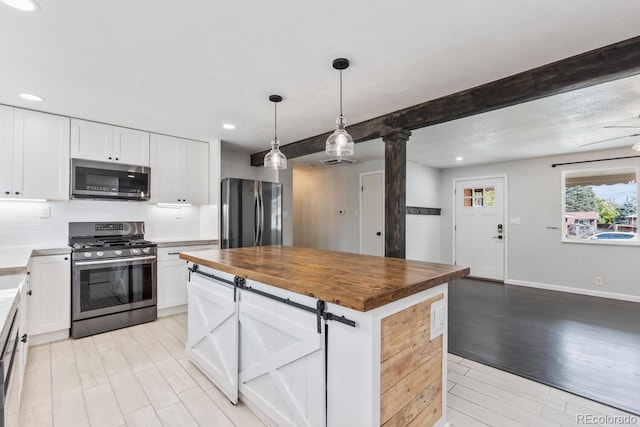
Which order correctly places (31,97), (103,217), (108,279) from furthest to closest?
1. (103,217)
2. (108,279)
3. (31,97)

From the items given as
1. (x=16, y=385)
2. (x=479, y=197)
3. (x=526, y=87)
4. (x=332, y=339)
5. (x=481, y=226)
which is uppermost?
(x=526, y=87)

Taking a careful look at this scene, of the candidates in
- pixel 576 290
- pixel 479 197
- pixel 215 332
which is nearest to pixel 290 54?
pixel 215 332

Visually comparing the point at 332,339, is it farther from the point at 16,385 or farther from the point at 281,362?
the point at 16,385

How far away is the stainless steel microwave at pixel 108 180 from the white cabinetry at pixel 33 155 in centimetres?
10

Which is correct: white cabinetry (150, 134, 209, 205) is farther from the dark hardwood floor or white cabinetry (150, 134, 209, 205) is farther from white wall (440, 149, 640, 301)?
white wall (440, 149, 640, 301)

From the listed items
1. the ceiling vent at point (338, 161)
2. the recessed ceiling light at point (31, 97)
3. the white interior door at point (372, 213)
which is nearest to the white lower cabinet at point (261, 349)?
the recessed ceiling light at point (31, 97)

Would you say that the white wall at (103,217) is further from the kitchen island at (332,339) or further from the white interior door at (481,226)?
the white interior door at (481,226)

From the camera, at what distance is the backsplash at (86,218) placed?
3.16 meters

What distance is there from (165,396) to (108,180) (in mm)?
2537

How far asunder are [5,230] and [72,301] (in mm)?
1024

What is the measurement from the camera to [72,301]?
10.0 ft

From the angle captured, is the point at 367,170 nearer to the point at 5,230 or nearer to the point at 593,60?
the point at 593,60

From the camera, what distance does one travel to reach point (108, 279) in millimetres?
3230

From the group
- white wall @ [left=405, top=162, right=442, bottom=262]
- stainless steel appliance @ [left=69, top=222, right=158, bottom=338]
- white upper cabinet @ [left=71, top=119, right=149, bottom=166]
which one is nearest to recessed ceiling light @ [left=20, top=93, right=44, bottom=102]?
white upper cabinet @ [left=71, top=119, right=149, bottom=166]
